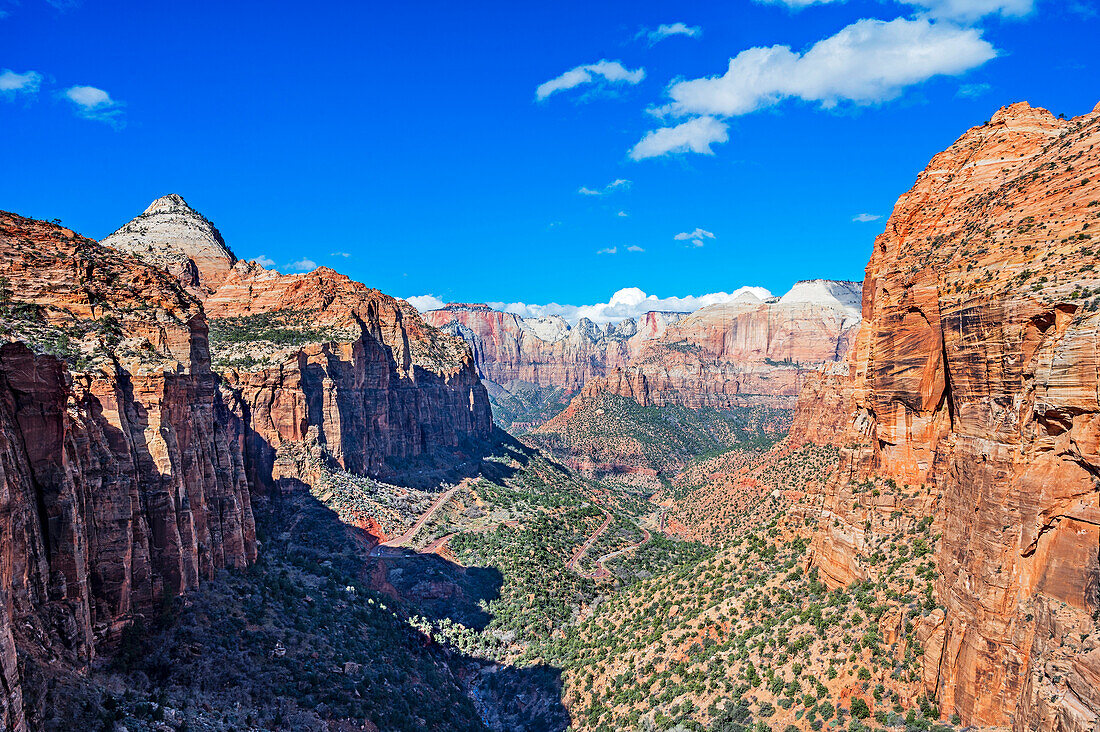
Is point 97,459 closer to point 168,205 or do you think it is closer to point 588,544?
point 588,544

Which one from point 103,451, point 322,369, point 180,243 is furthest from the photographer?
point 180,243

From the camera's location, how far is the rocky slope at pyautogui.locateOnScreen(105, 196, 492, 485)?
80.8 metres

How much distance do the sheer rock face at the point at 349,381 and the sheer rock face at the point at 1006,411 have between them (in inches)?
2635

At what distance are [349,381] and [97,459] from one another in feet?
211

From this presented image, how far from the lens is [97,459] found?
32156 mm

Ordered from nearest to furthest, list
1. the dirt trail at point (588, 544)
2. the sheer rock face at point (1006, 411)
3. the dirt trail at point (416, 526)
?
1. the sheer rock face at point (1006, 411)
2. the dirt trail at point (416, 526)
3. the dirt trail at point (588, 544)

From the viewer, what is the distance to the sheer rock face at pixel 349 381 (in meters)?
81.0

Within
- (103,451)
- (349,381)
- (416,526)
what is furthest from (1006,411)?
(349,381)

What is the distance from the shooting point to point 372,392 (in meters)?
102

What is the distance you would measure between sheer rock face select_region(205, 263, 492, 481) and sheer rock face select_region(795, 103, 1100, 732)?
66921 mm

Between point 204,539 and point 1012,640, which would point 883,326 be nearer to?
point 1012,640

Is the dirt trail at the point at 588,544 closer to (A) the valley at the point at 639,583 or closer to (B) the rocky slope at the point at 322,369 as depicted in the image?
(A) the valley at the point at 639,583

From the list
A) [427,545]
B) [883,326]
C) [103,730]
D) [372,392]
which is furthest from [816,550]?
[372,392]

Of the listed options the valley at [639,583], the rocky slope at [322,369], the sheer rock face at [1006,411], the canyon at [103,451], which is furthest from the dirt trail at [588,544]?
the sheer rock face at [1006,411]
